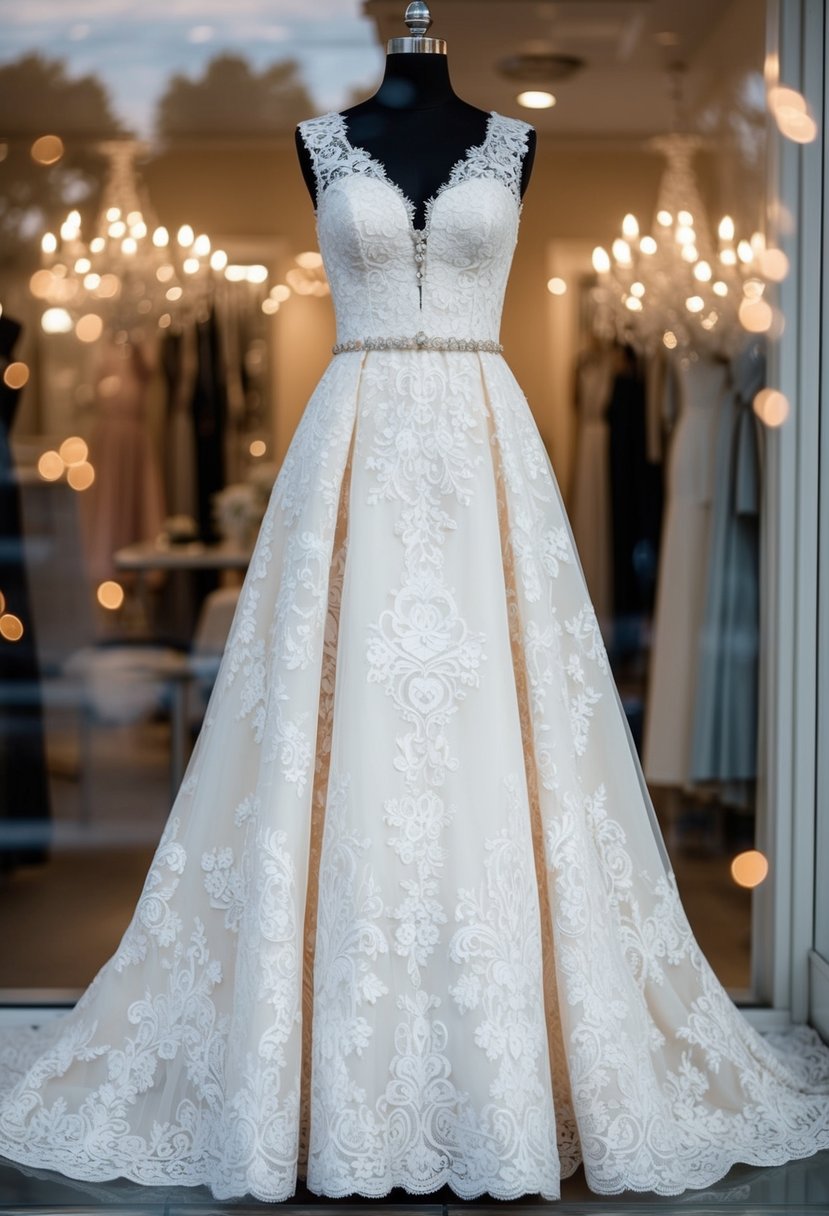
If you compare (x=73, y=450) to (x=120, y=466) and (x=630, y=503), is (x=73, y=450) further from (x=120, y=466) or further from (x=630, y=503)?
(x=630, y=503)

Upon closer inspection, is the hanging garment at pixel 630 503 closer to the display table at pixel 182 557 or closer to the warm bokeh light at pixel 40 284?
the display table at pixel 182 557

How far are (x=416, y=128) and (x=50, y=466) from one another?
8.33 ft

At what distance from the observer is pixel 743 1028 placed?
237 cm

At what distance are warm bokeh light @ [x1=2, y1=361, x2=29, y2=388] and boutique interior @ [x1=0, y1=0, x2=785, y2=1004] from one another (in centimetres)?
2

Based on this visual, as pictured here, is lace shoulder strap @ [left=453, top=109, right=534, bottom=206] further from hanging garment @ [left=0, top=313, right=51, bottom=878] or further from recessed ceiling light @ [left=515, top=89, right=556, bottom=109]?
hanging garment @ [left=0, top=313, right=51, bottom=878]

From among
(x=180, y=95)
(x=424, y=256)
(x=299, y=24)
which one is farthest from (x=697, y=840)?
(x=180, y=95)

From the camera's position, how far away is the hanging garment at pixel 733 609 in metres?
3.11

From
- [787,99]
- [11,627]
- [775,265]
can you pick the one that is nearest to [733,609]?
[775,265]

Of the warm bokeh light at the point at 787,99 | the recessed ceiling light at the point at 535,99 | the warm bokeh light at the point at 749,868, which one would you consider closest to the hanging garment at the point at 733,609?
the warm bokeh light at the point at 749,868

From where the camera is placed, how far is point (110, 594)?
4.68 m

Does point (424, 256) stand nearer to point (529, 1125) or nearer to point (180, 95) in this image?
point (529, 1125)

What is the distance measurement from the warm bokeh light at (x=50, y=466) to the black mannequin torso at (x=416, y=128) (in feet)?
7.71

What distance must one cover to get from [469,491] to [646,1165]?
1052 mm

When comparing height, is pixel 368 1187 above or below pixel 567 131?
below
